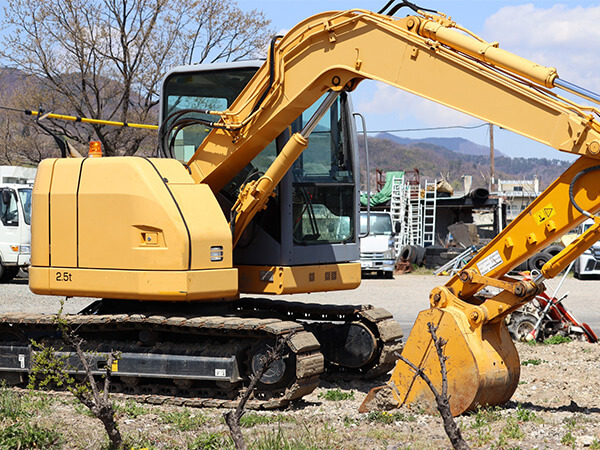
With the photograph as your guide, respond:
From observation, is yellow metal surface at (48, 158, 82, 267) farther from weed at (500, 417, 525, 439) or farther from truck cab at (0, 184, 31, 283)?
truck cab at (0, 184, 31, 283)

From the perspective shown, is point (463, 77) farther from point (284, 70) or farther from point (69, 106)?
point (69, 106)

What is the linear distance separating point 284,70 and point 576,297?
1331cm

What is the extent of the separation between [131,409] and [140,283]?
1.26m

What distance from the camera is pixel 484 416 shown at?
6.94m

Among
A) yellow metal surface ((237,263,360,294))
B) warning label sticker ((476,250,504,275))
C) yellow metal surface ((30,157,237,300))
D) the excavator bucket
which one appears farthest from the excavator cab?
warning label sticker ((476,250,504,275))

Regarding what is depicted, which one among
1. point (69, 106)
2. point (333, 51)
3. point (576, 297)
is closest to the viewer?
point (333, 51)

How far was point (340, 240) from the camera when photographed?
365 inches

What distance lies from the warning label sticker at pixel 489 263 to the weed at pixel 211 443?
2.75 metres

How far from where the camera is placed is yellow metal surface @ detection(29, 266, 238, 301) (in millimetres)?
8102

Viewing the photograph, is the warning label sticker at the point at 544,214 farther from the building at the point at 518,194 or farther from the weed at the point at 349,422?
the building at the point at 518,194

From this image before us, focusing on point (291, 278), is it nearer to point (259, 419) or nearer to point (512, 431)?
point (259, 419)

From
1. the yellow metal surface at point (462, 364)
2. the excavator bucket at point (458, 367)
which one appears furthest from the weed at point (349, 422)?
the yellow metal surface at point (462, 364)

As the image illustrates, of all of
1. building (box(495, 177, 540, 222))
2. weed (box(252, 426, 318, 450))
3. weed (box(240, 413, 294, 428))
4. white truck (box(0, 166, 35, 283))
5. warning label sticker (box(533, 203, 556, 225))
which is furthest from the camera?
building (box(495, 177, 540, 222))

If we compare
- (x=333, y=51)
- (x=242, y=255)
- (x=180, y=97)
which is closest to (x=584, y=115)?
(x=333, y=51)
